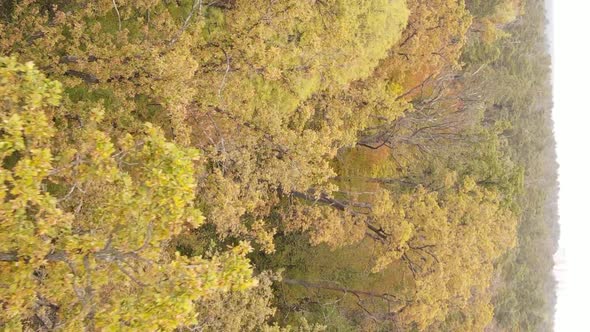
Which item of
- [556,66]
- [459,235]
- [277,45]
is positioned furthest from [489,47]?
[556,66]

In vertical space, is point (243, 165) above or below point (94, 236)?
above

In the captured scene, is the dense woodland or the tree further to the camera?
the dense woodland

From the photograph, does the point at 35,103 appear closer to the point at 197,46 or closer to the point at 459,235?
the point at 197,46

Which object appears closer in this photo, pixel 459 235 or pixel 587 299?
pixel 459 235

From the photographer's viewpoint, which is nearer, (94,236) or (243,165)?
(94,236)

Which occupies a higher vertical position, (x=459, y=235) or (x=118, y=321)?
(x=459, y=235)

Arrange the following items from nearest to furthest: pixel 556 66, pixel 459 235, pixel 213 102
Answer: pixel 213 102 < pixel 459 235 < pixel 556 66

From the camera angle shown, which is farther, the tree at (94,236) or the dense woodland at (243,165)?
the dense woodland at (243,165)

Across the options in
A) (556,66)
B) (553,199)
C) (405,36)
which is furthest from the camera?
(556,66)
